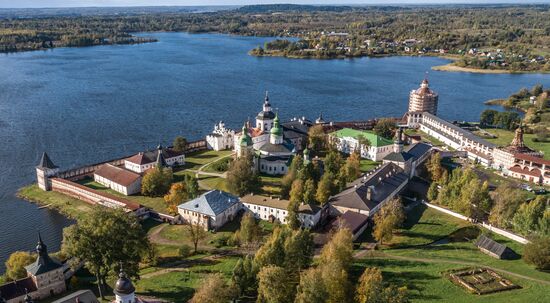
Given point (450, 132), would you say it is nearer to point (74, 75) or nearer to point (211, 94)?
point (211, 94)

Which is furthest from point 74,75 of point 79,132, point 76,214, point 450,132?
point 450,132

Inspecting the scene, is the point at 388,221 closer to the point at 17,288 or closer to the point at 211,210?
the point at 211,210

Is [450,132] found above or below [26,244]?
above

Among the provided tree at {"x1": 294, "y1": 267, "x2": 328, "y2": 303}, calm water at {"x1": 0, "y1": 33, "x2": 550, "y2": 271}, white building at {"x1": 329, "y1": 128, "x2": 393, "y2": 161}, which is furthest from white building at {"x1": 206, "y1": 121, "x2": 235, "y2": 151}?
tree at {"x1": 294, "y1": 267, "x2": 328, "y2": 303}

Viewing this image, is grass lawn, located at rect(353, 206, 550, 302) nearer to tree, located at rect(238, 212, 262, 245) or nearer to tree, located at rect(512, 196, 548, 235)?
tree, located at rect(512, 196, 548, 235)

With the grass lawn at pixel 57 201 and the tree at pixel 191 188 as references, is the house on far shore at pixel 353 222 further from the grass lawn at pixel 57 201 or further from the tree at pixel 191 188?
the grass lawn at pixel 57 201
